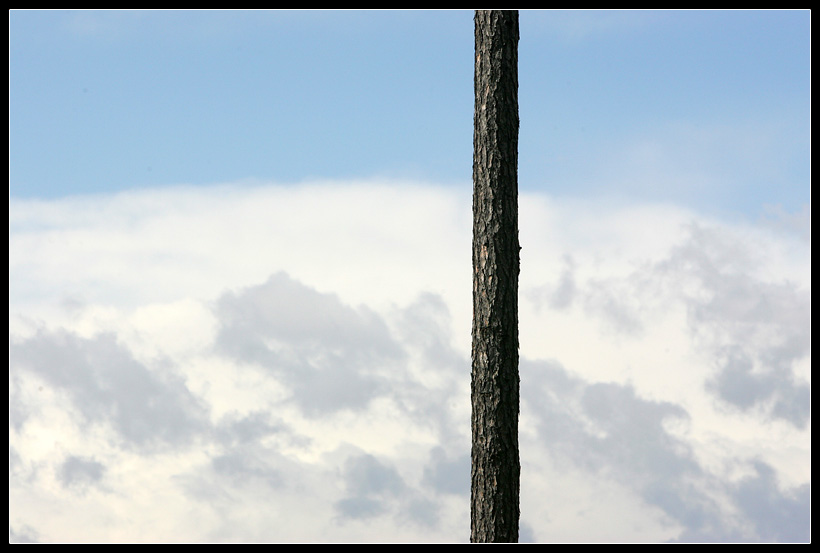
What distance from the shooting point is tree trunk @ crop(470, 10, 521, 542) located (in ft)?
23.2

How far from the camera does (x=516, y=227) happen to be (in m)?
7.31

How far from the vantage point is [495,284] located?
716 centimetres

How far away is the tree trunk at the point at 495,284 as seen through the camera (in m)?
7.06
